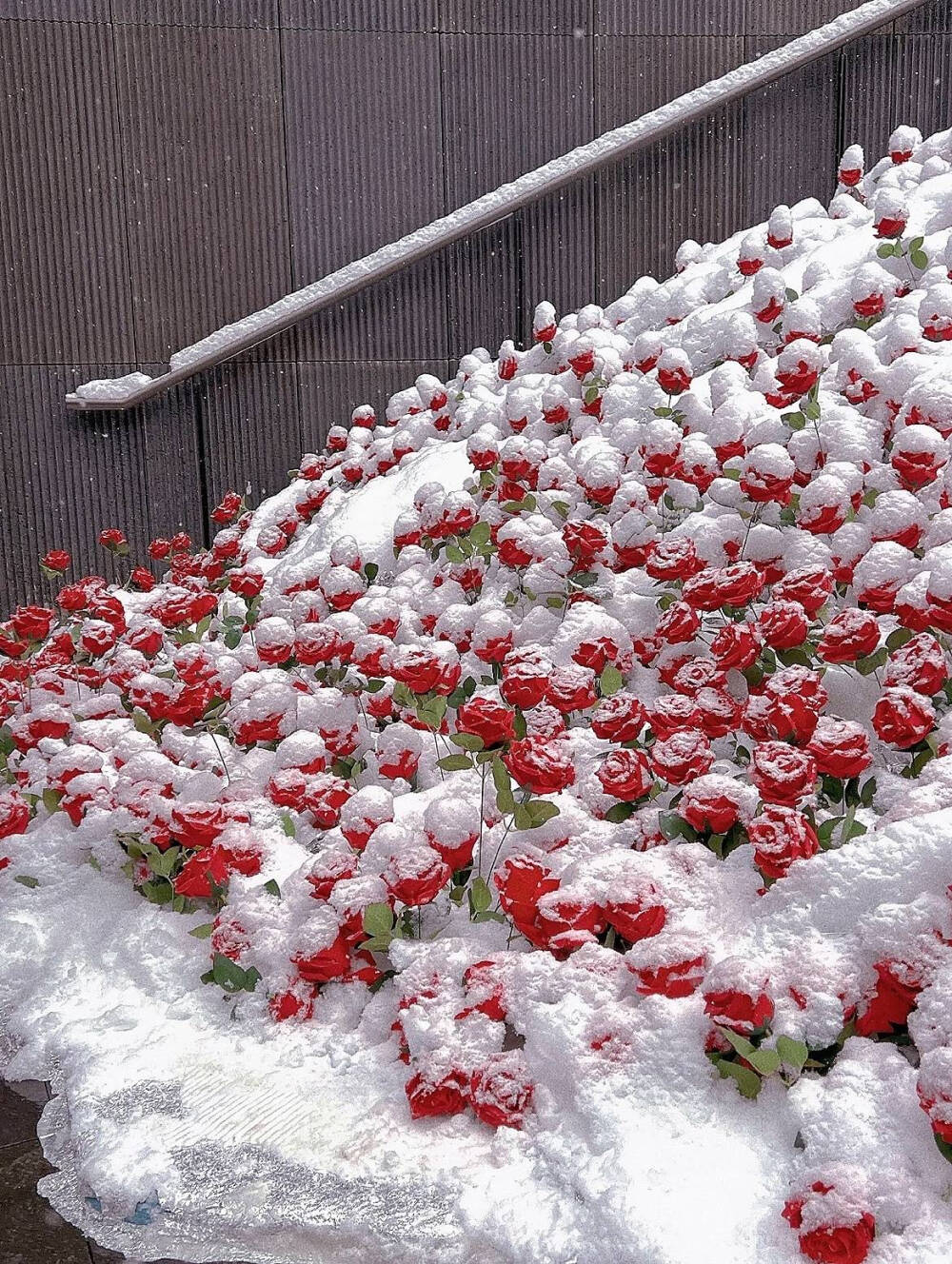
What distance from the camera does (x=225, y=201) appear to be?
3.20 meters

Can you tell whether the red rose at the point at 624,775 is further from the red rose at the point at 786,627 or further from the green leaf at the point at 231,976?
the green leaf at the point at 231,976

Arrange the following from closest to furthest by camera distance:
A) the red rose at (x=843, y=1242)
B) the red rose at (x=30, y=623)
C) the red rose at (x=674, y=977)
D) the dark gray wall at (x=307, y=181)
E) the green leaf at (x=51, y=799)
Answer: the red rose at (x=843, y=1242), the red rose at (x=674, y=977), the green leaf at (x=51, y=799), the red rose at (x=30, y=623), the dark gray wall at (x=307, y=181)

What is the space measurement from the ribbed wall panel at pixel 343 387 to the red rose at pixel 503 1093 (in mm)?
2642

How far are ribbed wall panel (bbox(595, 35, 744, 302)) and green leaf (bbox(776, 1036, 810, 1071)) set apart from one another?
2951 mm

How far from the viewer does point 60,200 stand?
10.2ft

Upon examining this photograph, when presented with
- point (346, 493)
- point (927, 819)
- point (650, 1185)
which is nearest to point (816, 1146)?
point (650, 1185)

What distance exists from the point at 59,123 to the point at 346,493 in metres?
1.46

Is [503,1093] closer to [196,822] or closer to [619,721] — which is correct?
[619,721]

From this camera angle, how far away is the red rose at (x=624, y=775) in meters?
1.07

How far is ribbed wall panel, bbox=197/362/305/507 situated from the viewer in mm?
3285

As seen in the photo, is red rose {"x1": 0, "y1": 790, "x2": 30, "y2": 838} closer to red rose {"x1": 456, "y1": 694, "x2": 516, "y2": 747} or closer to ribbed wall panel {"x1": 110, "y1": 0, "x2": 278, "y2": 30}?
red rose {"x1": 456, "y1": 694, "x2": 516, "y2": 747}

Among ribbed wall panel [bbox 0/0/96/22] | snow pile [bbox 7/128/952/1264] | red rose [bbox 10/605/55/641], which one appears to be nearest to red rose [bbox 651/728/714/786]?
snow pile [bbox 7/128/952/1264]

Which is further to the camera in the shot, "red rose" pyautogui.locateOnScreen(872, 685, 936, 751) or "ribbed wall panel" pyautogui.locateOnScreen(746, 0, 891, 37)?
"ribbed wall panel" pyautogui.locateOnScreen(746, 0, 891, 37)

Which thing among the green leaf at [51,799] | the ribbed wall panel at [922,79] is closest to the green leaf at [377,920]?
the green leaf at [51,799]
